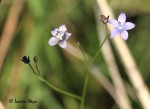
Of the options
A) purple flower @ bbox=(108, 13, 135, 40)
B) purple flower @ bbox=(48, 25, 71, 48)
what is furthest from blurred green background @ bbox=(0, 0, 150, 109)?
purple flower @ bbox=(108, 13, 135, 40)

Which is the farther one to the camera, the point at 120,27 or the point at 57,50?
the point at 57,50

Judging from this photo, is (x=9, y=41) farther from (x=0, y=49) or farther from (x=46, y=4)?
(x=46, y=4)

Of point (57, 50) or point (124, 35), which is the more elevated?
point (57, 50)

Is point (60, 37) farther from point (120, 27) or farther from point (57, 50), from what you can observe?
point (57, 50)

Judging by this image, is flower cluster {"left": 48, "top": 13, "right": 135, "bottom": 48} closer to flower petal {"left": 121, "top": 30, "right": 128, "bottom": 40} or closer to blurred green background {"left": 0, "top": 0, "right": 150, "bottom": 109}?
flower petal {"left": 121, "top": 30, "right": 128, "bottom": 40}

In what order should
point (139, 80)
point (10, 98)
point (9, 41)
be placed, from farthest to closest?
point (9, 41), point (10, 98), point (139, 80)

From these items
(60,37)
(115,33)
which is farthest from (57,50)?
(115,33)

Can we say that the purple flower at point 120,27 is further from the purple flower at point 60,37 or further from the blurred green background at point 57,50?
the blurred green background at point 57,50

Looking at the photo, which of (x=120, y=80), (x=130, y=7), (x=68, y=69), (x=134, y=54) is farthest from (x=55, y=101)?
(x=130, y=7)

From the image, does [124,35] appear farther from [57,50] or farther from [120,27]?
[57,50]
